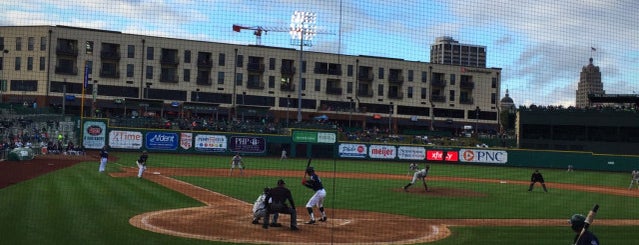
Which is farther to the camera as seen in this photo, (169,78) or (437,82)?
(437,82)

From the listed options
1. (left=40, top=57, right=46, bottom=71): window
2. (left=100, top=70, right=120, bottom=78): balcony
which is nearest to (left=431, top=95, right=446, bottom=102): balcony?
(left=100, top=70, right=120, bottom=78): balcony

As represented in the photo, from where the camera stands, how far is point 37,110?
4059cm

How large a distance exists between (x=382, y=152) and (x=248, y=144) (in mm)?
11053

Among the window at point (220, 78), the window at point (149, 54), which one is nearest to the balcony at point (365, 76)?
the window at point (220, 78)

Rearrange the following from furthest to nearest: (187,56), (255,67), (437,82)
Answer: (437,82)
(255,67)
(187,56)

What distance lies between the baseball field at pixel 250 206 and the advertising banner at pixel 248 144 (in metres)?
15.1

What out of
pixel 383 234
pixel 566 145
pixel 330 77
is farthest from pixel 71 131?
pixel 566 145

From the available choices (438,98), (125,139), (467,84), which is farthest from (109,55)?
(438,98)

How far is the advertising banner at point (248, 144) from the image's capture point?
45.4 m

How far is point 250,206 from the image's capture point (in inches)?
704

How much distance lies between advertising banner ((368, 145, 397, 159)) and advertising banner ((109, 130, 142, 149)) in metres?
18.0

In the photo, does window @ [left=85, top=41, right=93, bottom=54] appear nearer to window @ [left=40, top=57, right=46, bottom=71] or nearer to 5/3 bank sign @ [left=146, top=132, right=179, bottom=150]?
window @ [left=40, top=57, right=46, bottom=71]

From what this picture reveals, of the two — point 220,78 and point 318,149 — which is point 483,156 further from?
point 220,78

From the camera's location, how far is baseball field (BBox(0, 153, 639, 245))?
41.6ft
